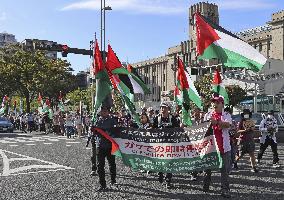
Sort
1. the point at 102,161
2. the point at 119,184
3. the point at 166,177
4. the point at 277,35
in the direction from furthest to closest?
1. the point at 277,35
2. the point at 119,184
3. the point at 166,177
4. the point at 102,161

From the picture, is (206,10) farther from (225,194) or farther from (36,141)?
(225,194)

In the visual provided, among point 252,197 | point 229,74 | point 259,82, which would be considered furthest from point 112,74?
point 229,74

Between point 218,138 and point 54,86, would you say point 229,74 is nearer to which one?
point 54,86

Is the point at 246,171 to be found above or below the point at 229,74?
below

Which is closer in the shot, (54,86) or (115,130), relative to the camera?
(115,130)

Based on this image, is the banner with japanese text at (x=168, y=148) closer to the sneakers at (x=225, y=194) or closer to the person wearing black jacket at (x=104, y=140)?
the person wearing black jacket at (x=104, y=140)

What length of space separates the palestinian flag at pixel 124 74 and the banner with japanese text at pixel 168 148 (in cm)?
344

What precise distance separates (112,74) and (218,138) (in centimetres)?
502

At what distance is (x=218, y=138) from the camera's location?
8.55 metres

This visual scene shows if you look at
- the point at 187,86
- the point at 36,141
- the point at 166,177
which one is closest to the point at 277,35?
the point at 36,141

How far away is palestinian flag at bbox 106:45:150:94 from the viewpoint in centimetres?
1306

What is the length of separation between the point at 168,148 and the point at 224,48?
289 centimetres

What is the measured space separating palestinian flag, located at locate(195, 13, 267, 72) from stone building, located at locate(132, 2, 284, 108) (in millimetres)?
53759

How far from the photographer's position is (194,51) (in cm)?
8862
